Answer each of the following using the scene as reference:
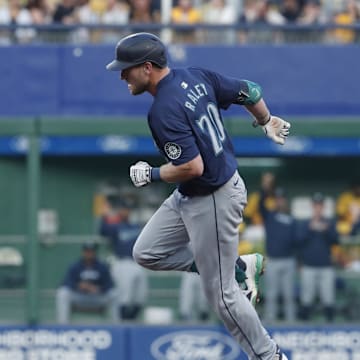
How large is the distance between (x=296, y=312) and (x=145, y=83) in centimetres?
583

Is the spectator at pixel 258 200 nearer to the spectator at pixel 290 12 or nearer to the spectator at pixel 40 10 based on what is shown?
the spectator at pixel 290 12

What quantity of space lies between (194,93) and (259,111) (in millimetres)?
574

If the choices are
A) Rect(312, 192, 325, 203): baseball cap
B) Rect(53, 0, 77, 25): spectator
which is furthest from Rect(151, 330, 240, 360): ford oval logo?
Rect(53, 0, 77, 25): spectator

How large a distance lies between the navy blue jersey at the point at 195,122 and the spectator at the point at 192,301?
5204 millimetres

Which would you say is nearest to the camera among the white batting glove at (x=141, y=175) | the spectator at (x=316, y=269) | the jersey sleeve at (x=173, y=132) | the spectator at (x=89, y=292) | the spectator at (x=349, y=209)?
the jersey sleeve at (x=173, y=132)

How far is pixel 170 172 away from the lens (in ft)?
22.6

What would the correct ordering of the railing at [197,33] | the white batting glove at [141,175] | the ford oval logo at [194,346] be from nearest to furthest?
the white batting glove at [141,175]
the ford oval logo at [194,346]
the railing at [197,33]

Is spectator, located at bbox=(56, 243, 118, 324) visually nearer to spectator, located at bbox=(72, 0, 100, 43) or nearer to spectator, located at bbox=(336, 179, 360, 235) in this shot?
spectator, located at bbox=(336, 179, 360, 235)

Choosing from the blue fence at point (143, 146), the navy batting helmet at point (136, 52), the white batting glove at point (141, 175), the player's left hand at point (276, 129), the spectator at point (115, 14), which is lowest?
the white batting glove at point (141, 175)

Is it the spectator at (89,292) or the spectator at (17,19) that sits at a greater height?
the spectator at (17,19)

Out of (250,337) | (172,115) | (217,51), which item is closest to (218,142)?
(172,115)

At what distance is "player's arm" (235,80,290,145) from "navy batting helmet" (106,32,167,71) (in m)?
0.61

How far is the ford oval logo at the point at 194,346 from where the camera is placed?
12031 mm

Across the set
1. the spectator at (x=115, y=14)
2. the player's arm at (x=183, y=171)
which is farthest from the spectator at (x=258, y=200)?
the player's arm at (x=183, y=171)
